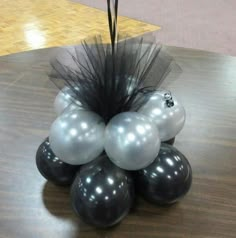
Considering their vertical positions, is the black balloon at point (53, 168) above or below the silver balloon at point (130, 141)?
below

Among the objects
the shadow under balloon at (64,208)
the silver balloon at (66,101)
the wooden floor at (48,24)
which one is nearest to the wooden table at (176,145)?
the shadow under balloon at (64,208)

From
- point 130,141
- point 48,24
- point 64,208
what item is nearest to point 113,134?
point 130,141

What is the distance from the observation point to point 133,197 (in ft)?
1.49

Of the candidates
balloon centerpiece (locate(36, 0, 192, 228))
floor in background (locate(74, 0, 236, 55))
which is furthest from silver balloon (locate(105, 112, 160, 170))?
floor in background (locate(74, 0, 236, 55))

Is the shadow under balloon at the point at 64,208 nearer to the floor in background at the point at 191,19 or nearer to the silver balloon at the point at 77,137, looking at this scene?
the silver balloon at the point at 77,137

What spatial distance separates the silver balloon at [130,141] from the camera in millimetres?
420

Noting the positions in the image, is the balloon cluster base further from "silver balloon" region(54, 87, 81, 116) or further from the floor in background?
the floor in background

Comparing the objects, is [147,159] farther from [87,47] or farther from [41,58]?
[41,58]

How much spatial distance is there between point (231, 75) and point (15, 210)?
573 millimetres

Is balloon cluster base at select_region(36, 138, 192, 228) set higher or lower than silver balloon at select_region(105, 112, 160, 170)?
lower

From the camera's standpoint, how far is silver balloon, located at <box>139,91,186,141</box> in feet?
1.58

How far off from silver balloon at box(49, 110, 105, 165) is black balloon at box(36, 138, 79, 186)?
0.03 metres

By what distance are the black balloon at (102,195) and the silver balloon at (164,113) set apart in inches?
3.6

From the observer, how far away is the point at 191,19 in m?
2.54
